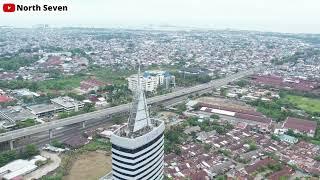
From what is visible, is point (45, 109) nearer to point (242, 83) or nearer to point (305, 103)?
point (242, 83)

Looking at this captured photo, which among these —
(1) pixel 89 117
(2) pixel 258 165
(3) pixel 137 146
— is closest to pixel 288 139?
(2) pixel 258 165

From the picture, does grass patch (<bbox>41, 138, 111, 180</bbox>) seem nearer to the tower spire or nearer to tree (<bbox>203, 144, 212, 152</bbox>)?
tree (<bbox>203, 144, 212, 152</bbox>)

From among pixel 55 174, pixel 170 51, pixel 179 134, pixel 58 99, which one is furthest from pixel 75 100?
pixel 170 51

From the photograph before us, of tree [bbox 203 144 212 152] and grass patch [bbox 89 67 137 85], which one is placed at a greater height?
grass patch [bbox 89 67 137 85]

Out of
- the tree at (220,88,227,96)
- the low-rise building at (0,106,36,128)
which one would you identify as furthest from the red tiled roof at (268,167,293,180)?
the low-rise building at (0,106,36,128)

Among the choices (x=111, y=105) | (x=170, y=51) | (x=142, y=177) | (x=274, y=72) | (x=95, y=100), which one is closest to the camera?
(x=142, y=177)

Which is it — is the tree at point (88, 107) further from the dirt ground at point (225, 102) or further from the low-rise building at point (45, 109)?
the dirt ground at point (225, 102)

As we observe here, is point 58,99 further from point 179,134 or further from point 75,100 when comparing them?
point 179,134

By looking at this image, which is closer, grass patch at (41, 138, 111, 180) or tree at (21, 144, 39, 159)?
grass patch at (41, 138, 111, 180)
